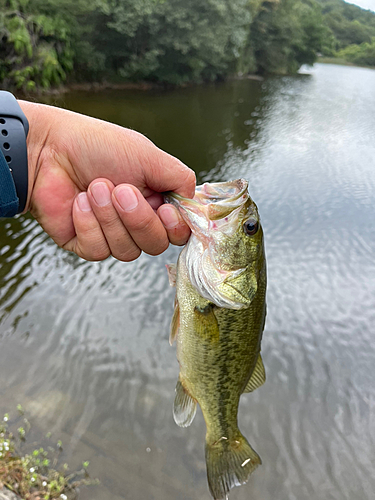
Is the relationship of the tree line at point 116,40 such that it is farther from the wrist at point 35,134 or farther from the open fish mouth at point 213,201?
the open fish mouth at point 213,201

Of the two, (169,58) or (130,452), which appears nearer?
(130,452)

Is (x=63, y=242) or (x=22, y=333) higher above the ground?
(x=63, y=242)

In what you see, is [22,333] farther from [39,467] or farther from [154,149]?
A: [154,149]

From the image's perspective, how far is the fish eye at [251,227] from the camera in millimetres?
1958

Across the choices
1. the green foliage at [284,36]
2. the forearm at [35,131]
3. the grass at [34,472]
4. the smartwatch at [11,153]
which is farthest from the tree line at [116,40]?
the smartwatch at [11,153]

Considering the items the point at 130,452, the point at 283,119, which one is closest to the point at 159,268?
the point at 130,452

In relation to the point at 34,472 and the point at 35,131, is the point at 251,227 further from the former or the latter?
the point at 34,472

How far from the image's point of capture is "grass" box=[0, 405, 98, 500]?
3514 mm

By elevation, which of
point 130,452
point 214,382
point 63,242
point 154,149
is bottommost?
point 130,452

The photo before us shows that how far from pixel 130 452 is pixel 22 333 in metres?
2.84

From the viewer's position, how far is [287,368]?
5992 mm

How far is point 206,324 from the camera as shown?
2154mm

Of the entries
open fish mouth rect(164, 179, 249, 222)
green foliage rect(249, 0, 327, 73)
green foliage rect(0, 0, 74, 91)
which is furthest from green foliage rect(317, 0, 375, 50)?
open fish mouth rect(164, 179, 249, 222)

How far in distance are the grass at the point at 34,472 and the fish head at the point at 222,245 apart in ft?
9.97
